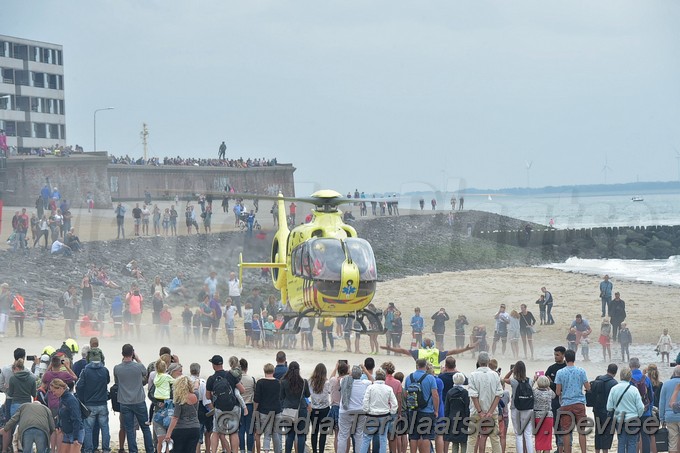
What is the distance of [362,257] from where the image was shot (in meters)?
24.7

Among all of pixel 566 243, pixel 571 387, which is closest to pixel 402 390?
pixel 571 387

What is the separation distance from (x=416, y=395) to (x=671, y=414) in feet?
11.4

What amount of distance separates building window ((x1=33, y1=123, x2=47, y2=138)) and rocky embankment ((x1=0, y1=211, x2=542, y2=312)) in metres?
33.8

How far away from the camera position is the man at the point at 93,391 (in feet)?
48.3

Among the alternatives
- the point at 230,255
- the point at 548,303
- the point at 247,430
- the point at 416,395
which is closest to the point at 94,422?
the point at 247,430

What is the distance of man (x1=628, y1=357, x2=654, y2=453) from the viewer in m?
14.9

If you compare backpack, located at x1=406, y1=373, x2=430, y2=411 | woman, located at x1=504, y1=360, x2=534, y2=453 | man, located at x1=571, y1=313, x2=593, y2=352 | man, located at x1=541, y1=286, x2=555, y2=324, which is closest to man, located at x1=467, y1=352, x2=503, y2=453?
woman, located at x1=504, y1=360, x2=534, y2=453

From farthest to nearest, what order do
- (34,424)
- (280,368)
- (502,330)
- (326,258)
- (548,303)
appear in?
1. (548,303)
2. (502,330)
3. (326,258)
4. (280,368)
5. (34,424)

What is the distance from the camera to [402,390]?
15008mm

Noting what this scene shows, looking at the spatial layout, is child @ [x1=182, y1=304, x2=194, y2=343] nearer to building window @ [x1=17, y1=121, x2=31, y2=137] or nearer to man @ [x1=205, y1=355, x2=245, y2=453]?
man @ [x1=205, y1=355, x2=245, y2=453]

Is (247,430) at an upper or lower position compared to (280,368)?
lower

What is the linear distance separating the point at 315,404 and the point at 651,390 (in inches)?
189

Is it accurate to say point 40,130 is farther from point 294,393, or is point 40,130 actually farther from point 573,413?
point 573,413

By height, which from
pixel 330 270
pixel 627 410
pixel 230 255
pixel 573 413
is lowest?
pixel 573 413
